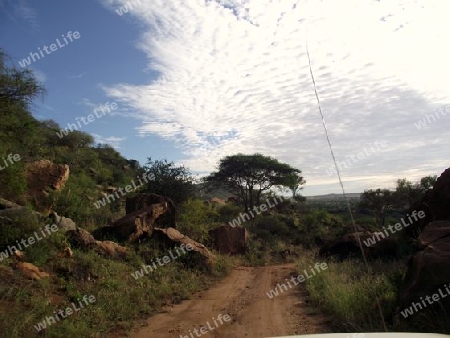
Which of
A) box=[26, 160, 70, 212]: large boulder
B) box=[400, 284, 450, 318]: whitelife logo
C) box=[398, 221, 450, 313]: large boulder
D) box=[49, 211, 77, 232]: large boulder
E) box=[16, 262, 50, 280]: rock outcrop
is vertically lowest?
box=[400, 284, 450, 318]: whitelife logo

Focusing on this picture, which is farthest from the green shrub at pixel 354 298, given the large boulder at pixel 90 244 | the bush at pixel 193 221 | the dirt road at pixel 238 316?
the bush at pixel 193 221

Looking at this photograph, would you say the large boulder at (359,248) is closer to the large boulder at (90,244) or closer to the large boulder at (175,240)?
the large boulder at (175,240)

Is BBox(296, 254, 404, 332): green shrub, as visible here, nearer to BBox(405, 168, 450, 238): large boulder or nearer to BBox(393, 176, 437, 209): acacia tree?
BBox(405, 168, 450, 238): large boulder

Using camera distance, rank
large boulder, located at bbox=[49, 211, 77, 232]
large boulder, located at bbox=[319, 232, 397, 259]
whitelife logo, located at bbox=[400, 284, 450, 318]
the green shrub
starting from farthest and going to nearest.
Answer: large boulder, located at bbox=[319, 232, 397, 259] < large boulder, located at bbox=[49, 211, 77, 232] < the green shrub < whitelife logo, located at bbox=[400, 284, 450, 318]

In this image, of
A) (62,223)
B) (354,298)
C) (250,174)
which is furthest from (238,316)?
(250,174)

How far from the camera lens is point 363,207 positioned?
32531 millimetres

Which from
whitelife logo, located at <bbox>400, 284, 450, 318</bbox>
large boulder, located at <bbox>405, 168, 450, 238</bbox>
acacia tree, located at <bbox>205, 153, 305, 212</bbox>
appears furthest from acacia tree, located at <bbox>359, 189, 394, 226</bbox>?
whitelife logo, located at <bbox>400, 284, 450, 318</bbox>

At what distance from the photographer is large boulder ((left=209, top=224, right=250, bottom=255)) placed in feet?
57.8

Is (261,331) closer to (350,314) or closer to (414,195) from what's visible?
(350,314)

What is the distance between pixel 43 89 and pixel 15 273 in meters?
5.65

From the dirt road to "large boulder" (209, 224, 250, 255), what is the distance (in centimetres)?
616

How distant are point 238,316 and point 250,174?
81.9 ft

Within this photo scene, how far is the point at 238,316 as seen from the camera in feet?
26.2

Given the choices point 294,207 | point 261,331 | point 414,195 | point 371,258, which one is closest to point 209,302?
point 261,331
